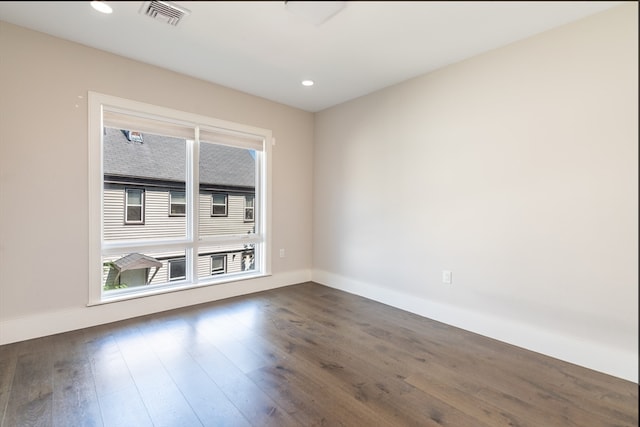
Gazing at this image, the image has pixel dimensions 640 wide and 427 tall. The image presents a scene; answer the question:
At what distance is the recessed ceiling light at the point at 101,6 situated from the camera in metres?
0.73

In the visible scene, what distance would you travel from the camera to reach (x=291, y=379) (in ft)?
6.25

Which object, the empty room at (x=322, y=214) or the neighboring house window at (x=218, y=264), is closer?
the empty room at (x=322, y=214)

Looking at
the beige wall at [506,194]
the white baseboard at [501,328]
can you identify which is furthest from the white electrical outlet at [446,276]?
the white baseboard at [501,328]

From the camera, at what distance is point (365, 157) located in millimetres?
3627

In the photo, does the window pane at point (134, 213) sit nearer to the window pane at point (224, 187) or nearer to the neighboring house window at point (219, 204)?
the window pane at point (224, 187)

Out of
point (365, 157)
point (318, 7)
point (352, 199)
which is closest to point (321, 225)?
point (352, 199)

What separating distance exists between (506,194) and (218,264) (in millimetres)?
3045

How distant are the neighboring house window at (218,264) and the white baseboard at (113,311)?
183mm

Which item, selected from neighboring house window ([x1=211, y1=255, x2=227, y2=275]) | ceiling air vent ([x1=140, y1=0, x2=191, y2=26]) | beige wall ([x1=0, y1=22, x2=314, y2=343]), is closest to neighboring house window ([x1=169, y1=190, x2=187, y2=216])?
neighboring house window ([x1=211, y1=255, x2=227, y2=275])

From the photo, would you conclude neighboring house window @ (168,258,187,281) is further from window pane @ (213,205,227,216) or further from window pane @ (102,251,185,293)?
window pane @ (213,205,227,216)

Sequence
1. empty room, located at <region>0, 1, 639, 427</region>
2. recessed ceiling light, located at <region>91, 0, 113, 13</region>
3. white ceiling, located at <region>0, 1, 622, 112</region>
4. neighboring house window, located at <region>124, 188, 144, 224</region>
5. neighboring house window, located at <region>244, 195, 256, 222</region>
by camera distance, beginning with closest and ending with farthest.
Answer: recessed ceiling light, located at <region>91, 0, 113, 13</region> < white ceiling, located at <region>0, 1, 622, 112</region> < empty room, located at <region>0, 1, 639, 427</region> < neighboring house window, located at <region>124, 188, 144, 224</region> < neighboring house window, located at <region>244, 195, 256, 222</region>

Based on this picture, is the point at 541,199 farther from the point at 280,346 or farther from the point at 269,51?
the point at 280,346

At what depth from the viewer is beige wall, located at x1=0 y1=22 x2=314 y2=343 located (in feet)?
7.45

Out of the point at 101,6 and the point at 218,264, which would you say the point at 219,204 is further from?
the point at 101,6
